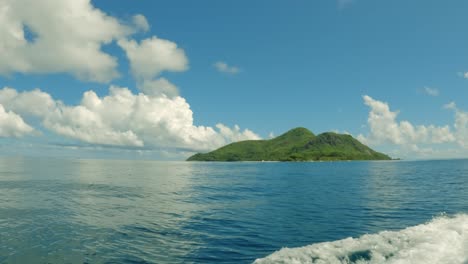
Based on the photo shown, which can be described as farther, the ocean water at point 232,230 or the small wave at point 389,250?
the ocean water at point 232,230

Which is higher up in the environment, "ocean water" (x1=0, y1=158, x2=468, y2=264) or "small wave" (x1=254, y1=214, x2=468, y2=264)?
"small wave" (x1=254, y1=214, x2=468, y2=264)

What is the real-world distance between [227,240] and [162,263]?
8.74m

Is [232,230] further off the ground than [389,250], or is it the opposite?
[389,250]

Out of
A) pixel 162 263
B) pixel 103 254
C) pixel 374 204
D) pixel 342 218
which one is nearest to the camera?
pixel 162 263

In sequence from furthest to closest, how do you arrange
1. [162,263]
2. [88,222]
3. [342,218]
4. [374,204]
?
[374,204] < [342,218] < [88,222] < [162,263]

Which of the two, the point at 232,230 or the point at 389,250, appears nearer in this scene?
the point at 389,250

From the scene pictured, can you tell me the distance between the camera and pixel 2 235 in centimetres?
3334

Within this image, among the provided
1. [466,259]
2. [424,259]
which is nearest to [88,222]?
[424,259]

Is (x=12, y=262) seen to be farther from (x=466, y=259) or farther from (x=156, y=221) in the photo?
(x=466, y=259)

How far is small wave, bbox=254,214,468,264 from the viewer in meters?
22.7

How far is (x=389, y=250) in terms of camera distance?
81.4 ft

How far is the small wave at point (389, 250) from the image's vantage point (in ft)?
74.6

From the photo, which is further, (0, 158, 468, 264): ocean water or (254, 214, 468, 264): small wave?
(0, 158, 468, 264): ocean water

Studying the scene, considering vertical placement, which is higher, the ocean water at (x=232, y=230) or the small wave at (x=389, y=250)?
the small wave at (x=389, y=250)
